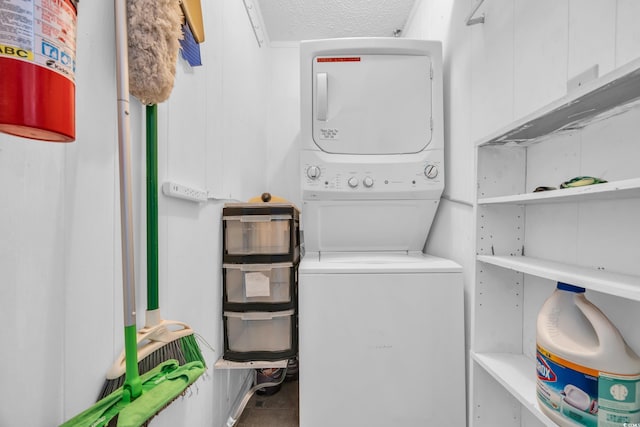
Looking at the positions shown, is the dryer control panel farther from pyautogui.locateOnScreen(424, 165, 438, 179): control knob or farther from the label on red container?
the label on red container

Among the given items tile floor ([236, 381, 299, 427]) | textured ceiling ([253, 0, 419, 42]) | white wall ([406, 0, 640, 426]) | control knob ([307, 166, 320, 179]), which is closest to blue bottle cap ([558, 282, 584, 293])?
white wall ([406, 0, 640, 426])

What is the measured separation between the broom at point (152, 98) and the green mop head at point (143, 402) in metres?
0.06

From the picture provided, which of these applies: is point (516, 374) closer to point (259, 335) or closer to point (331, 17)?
point (259, 335)

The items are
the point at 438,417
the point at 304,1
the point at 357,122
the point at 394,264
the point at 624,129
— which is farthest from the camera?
the point at 304,1

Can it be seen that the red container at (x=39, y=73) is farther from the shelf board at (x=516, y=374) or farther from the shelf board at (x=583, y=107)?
the shelf board at (x=516, y=374)

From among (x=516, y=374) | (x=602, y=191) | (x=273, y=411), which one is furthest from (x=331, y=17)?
(x=273, y=411)

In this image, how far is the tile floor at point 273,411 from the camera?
1.48 metres

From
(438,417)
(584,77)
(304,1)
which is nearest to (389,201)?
(584,77)

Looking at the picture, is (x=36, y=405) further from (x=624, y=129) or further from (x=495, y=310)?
(x=624, y=129)

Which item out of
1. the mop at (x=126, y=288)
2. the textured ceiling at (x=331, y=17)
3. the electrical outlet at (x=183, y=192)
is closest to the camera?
the mop at (x=126, y=288)

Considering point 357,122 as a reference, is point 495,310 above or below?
below

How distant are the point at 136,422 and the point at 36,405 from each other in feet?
0.54

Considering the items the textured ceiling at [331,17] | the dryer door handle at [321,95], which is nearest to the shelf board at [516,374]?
the dryer door handle at [321,95]

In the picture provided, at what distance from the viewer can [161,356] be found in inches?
30.0
